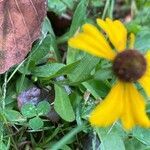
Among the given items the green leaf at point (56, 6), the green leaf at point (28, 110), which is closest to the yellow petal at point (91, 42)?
the green leaf at point (28, 110)

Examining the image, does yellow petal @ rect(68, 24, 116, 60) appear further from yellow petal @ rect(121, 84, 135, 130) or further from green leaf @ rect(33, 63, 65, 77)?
green leaf @ rect(33, 63, 65, 77)

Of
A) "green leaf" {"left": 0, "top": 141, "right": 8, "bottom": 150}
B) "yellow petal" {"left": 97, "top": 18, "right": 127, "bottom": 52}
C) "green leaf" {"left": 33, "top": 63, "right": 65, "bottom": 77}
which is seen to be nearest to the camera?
"yellow petal" {"left": 97, "top": 18, "right": 127, "bottom": 52}

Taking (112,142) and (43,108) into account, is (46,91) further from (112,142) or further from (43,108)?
(112,142)

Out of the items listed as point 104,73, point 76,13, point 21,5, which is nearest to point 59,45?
point 76,13

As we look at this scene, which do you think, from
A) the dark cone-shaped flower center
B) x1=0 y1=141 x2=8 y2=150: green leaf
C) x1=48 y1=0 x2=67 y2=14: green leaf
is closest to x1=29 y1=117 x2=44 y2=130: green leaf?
x1=0 y1=141 x2=8 y2=150: green leaf

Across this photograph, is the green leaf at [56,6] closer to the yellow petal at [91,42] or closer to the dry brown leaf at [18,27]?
the dry brown leaf at [18,27]

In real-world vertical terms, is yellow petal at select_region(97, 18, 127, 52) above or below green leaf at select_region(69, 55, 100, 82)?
above

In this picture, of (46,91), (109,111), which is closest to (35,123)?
(46,91)

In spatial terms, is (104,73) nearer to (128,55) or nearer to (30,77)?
(128,55)
